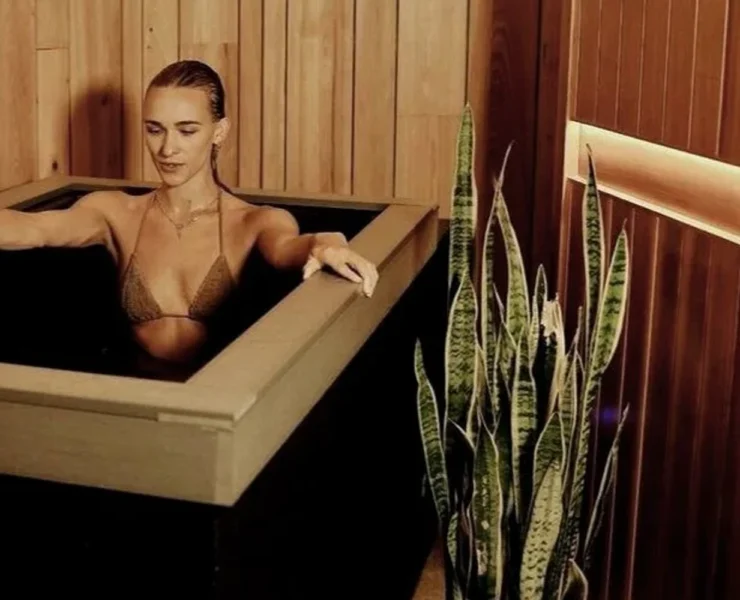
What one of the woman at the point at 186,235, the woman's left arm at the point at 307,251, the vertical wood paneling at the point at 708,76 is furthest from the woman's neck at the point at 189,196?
the vertical wood paneling at the point at 708,76

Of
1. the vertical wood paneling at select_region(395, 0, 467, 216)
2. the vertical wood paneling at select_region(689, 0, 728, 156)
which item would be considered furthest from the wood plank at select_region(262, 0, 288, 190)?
the vertical wood paneling at select_region(689, 0, 728, 156)

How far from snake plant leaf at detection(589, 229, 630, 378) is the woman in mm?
592

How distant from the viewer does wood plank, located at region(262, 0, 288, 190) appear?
3.15m

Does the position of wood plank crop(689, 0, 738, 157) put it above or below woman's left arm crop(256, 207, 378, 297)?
above

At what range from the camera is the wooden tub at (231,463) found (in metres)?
1.39

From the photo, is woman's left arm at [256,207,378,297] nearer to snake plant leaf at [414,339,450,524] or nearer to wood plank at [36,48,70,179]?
snake plant leaf at [414,339,450,524]

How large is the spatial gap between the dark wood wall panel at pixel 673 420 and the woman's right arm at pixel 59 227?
1.04 m

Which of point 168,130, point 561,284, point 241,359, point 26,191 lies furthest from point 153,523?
point 26,191

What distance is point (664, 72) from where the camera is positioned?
2086 mm

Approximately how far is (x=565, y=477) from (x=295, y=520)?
635mm

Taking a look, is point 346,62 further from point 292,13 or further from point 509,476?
point 509,476

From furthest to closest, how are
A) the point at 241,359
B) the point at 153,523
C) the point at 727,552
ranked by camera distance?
1. the point at 727,552
2. the point at 241,359
3. the point at 153,523

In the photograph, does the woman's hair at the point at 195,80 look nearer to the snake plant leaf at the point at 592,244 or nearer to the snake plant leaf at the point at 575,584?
the snake plant leaf at the point at 592,244

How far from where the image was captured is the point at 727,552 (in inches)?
74.9
